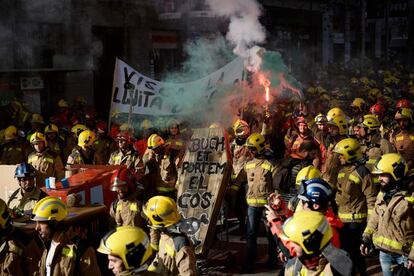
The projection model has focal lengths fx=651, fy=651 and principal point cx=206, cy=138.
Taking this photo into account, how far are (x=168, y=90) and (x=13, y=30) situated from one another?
6355mm

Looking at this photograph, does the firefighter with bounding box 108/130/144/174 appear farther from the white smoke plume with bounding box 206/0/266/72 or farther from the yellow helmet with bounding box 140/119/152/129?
the white smoke plume with bounding box 206/0/266/72

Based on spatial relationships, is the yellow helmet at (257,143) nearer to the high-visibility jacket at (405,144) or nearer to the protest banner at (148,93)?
the high-visibility jacket at (405,144)

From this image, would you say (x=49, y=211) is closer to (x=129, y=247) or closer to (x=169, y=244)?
(x=169, y=244)

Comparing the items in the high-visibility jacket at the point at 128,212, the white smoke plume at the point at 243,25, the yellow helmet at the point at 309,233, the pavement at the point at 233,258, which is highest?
the white smoke plume at the point at 243,25

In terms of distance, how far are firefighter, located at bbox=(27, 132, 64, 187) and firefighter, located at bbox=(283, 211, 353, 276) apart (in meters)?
6.31

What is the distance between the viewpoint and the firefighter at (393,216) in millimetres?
6641

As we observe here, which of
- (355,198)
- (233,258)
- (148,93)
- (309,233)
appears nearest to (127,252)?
Answer: (309,233)

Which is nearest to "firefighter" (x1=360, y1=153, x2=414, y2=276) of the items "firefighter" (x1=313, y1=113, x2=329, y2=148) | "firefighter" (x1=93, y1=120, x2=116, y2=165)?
"firefighter" (x1=313, y1=113, x2=329, y2=148)

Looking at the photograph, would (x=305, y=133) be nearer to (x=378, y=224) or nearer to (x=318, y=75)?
(x=378, y=224)

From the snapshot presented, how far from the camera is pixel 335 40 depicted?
41.1 m

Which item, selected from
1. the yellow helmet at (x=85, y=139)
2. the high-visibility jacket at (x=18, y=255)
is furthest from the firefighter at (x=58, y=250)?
the yellow helmet at (x=85, y=139)

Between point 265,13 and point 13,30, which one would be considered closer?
point 13,30

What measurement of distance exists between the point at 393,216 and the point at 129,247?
3338mm

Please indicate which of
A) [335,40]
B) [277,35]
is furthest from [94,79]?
[335,40]
